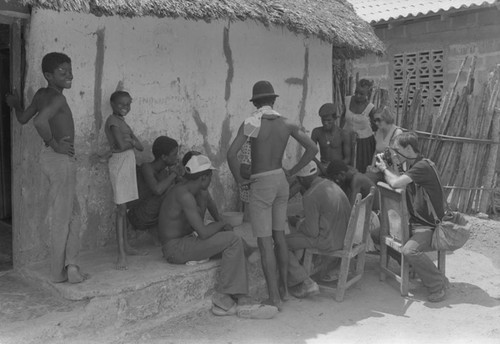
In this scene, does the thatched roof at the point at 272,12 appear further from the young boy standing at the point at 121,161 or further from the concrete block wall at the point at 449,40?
the concrete block wall at the point at 449,40

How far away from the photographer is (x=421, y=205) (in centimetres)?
539

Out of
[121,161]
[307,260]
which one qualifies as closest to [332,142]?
[307,260]

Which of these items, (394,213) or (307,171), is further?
(394,213)

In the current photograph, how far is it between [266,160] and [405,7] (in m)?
6.45

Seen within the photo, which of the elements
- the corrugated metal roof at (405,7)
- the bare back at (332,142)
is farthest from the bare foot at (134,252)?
the corrugated metal roof at (405,7)

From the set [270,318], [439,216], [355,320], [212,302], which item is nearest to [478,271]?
[439,216]

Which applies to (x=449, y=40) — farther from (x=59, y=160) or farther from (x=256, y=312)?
(x=59, y=160)

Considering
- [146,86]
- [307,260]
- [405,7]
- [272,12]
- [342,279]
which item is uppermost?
[405,7]

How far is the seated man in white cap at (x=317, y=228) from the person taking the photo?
5164mm

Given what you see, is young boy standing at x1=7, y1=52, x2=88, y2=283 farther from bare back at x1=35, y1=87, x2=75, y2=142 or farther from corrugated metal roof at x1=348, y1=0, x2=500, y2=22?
corrugated metal roof at x1=348, y1=0, x2=500, y2=22

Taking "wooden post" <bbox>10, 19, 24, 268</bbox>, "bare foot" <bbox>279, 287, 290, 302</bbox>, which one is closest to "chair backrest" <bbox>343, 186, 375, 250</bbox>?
"bare foot" <bbox>279, 287, 290, 302</bbox>

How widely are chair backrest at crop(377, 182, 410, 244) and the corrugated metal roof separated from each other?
4791mm

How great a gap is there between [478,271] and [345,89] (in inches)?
147

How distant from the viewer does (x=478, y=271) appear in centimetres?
627
